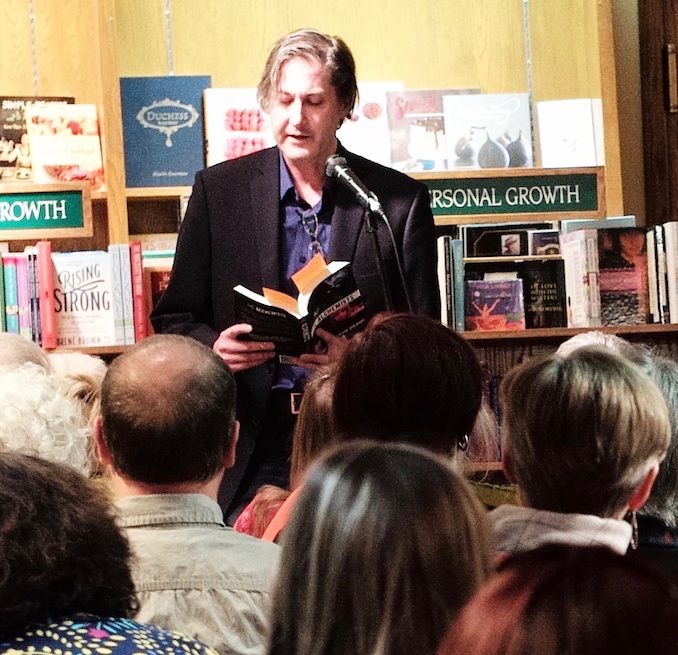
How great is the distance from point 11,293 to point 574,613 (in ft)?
9.87

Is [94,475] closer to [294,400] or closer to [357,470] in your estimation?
[294,400]

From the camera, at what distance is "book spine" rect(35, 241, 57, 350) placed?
348 cm

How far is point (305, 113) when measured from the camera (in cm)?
274

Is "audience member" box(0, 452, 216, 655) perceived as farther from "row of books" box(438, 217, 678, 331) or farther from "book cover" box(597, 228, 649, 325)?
"book cover" box(597, 228, 649, 325)

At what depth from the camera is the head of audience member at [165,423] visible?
172 cm

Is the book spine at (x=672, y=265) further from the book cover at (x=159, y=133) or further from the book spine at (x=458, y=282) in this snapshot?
the book cover at (x=159, y=133)

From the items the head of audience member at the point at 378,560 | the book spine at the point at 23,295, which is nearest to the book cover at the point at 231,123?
the book spine at the point at 23,295

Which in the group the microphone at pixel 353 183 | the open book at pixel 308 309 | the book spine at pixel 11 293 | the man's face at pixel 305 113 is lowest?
the open book at pixel 308 309

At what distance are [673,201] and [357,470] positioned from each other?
128 inches

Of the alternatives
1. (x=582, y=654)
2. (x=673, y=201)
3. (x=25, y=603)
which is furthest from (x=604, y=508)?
(x=673, y=201)

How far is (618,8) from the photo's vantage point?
167 inches

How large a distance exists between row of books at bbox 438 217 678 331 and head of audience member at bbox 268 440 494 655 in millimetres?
2539

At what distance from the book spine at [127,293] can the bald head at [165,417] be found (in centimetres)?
173

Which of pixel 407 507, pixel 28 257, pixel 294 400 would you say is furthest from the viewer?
pixel 28 257
